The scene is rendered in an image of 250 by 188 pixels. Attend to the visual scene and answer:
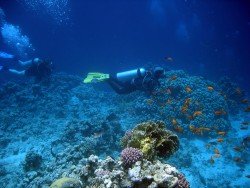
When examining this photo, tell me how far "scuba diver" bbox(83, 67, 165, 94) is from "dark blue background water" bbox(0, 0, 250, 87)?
1048 inches

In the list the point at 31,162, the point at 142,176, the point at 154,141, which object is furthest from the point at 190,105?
the point at 142,176

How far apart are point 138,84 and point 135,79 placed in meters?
0.34

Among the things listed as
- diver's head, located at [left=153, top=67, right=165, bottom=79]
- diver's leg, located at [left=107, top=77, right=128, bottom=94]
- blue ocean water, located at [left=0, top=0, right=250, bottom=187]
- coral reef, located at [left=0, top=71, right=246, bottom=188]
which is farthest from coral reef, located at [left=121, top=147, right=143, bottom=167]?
diver's leg, located at [left=107, top=77, right=128, bottom=94]

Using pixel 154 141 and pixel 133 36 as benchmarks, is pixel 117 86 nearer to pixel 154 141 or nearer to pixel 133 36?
pixel 154 141

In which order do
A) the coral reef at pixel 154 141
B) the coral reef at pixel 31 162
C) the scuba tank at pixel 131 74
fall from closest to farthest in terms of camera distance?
the coral reef at pixel 154 141 < the coral reef at pixel 31 162 < the scuba tank at pixel 131 74

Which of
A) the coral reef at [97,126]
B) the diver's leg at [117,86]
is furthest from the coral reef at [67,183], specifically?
the diver's leg at [117,86]

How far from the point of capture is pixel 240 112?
2038 centimetres

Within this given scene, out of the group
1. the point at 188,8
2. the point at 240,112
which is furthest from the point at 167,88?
the point at 188,8

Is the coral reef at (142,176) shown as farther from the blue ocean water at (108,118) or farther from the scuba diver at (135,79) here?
the scuba diver at (135,79)

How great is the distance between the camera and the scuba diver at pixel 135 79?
46.1ft

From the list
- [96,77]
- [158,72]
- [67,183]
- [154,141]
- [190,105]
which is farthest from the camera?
[96,77]

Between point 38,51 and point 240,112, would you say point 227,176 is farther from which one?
point 38,51

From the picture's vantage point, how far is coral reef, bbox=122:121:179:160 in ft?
15.8

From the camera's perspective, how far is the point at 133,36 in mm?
66375
